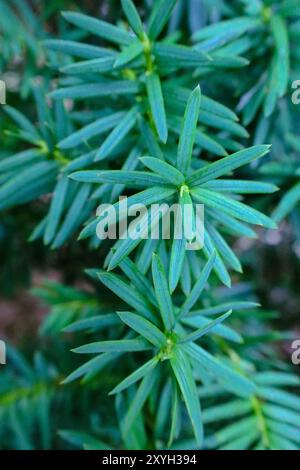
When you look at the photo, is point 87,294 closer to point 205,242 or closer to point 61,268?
point 61,268

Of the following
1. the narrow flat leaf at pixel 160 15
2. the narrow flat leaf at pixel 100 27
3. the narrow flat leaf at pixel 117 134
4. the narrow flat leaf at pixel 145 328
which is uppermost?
the narrow flat leaf at pixel 100 27

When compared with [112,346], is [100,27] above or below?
above

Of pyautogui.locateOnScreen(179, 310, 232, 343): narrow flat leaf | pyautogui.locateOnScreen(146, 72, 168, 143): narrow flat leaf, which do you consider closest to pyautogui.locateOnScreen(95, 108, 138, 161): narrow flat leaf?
pyautogui.locateOnScreen(146, 72, 168, 143): narrow flat leaf

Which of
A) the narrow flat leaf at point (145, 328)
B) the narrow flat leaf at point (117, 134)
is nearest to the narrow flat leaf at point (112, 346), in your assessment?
the narrow flat leaf at point (145, 328)

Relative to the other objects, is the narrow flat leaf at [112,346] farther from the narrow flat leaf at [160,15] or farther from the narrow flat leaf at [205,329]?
the narrow flat leaf at [160,15]

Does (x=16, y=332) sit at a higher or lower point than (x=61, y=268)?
higher

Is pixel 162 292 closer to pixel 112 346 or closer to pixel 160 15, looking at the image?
pixel 112 346

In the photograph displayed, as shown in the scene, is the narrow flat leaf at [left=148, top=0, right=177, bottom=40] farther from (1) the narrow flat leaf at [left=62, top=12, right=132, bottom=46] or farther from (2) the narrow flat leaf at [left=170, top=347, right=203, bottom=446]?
(2) the narrow flat leaf at [left=170, top=347, right=203, bottom=446]

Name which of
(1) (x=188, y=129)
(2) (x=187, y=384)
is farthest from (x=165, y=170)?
(2) (x=187, y=384)

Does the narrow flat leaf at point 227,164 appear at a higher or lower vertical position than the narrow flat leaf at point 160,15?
lower

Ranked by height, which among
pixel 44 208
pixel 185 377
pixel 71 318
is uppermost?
pixel 44 208

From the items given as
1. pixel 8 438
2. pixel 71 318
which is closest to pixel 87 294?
pixel 71 318
